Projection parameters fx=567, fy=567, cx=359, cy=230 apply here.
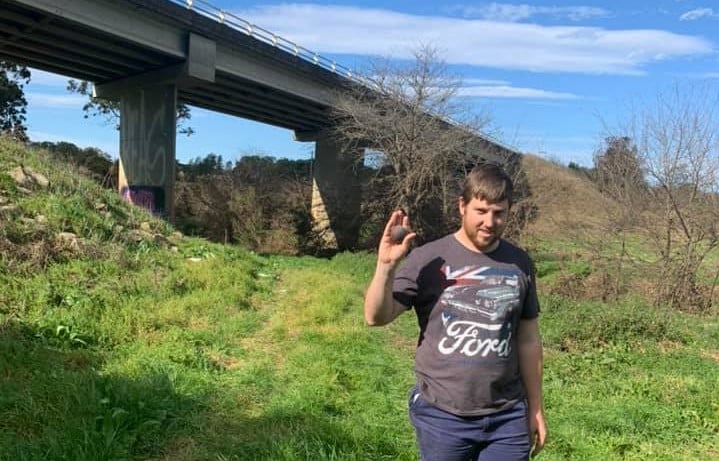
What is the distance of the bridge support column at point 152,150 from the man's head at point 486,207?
20.5m

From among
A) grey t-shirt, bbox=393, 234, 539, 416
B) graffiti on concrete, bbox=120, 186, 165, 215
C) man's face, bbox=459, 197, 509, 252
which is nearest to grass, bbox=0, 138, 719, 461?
grey t-shirt, bbox=393, 234, 539, 416

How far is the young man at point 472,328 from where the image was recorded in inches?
85.0

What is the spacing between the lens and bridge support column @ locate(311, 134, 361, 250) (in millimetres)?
23734

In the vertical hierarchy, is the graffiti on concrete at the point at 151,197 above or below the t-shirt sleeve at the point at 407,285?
above

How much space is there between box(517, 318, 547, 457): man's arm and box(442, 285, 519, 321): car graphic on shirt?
0.57 ft

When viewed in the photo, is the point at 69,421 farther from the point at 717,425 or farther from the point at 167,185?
the point at 167,185

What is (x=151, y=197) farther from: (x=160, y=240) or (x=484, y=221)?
(x=484, y=221)

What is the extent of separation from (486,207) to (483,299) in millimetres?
359

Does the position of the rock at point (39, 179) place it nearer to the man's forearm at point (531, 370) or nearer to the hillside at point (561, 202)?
the man's forearm at point (531, 370)

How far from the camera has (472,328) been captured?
2188mm

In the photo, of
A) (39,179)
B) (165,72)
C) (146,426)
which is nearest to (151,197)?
(165,72)

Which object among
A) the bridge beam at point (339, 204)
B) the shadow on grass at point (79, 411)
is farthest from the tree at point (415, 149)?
the shadow on grass at point (79, 411)

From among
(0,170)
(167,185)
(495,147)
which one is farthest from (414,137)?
(0,170)

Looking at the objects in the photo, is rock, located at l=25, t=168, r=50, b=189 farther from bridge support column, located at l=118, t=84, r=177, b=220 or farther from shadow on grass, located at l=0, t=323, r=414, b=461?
bridge support column, located at l=118, t=84, r=177, b=220
